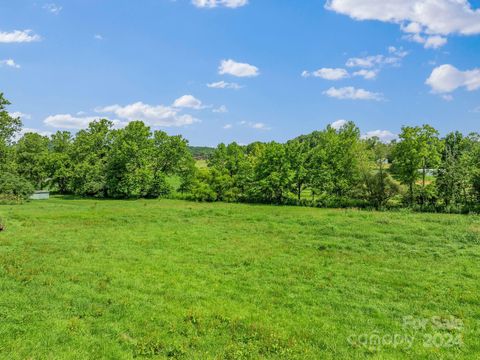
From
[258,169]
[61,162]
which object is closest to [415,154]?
[258,169]

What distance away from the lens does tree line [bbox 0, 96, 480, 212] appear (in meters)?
43.5

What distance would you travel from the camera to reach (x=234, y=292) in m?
11.4

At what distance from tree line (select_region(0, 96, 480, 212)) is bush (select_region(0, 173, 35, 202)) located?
0.13m

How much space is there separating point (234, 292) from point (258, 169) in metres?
43.4

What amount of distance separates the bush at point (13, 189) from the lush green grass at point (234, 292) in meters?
28.5

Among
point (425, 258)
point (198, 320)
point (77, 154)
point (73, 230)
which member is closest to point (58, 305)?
point (198, 320)

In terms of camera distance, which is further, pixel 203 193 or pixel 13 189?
pixel 203 193

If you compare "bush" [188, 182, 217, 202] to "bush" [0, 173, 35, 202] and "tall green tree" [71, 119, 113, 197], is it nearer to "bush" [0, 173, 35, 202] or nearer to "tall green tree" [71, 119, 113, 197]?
"tall green tree" [71, 119, 113, 197]

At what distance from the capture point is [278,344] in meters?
7.95

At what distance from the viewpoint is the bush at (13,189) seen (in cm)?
4397

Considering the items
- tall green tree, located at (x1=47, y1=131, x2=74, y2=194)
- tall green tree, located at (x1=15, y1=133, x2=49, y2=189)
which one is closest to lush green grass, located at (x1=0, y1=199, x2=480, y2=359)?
tall green tree, located at (x1=47, y1=131, x2=74, y2=194)

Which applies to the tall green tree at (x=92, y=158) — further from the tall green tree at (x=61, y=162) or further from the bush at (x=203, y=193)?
the bush at (x=203, y=193)

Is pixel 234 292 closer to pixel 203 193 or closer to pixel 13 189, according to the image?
pixel 203 193

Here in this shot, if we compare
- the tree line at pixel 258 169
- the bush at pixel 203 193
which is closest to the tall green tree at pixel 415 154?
the tree line at pixel 258 169
